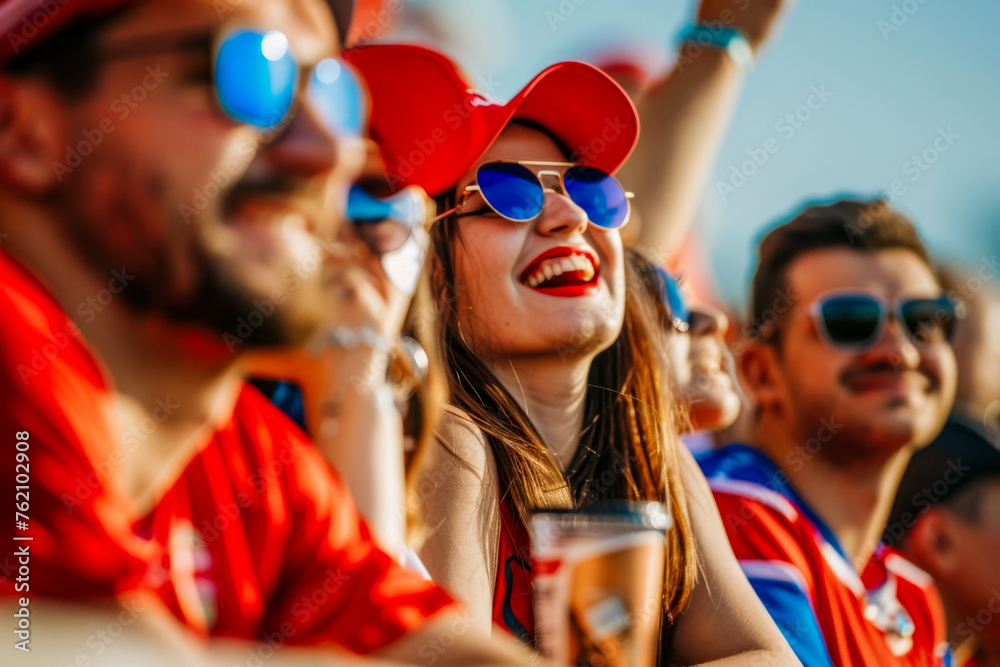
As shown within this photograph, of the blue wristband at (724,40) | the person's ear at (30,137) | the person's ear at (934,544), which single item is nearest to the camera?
the person's ear at (30,137)

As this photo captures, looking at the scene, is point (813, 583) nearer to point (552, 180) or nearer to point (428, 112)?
point (552, 180)

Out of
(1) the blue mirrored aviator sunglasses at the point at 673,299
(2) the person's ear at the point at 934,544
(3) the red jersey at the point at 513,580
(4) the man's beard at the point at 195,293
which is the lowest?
(2) the person's ear at the point at 934,544

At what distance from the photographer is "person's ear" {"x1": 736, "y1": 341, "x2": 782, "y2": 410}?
8.42ft

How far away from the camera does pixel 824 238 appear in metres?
2.61

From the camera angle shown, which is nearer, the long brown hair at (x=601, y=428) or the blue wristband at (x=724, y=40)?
the long brown hair at (x=601, y=428)

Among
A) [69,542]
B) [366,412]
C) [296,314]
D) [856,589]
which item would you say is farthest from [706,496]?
[69,542]

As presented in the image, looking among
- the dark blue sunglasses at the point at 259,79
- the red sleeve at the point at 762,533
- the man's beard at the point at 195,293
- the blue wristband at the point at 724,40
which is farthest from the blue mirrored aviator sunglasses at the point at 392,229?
the blue wristband at the point at 724,40

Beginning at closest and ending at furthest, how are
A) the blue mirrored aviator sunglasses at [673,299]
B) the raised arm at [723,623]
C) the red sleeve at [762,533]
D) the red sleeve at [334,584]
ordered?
1. the red sleeve at [334,584]
2. the raised arm at [723,623]
3. the red sleeve at [762,533]
4. the blue mirrored aviator sunglasses at [673,299]

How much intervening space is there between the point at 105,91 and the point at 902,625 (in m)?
2.11

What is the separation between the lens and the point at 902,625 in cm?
233

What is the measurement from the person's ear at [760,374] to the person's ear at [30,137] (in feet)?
6.22

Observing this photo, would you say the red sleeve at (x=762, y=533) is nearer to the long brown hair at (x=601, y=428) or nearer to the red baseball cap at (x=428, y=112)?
the long brown hair at (x=601, y=428)

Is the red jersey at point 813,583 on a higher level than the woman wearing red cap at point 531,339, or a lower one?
lower

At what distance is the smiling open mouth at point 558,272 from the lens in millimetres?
1923
